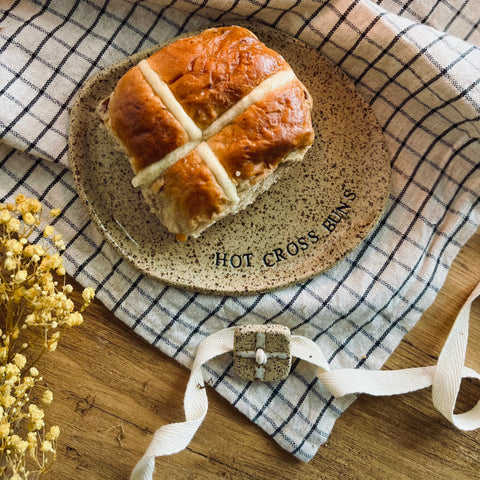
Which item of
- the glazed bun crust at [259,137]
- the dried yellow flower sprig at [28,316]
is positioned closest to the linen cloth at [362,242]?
the dried yellow flower sprig at [28,316]

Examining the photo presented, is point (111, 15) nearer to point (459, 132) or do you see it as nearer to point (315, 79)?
point (315, 79)

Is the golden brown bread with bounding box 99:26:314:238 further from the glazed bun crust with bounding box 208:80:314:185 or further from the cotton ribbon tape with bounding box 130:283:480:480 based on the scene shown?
the cotton ribbon tape with bounding box 130:283:480:480

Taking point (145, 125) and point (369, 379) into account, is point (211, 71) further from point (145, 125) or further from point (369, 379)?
point (369, 379)

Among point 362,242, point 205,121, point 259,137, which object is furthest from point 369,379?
point 205,121

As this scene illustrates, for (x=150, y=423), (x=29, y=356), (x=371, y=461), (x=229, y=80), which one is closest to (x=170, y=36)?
(x=229, y=80)

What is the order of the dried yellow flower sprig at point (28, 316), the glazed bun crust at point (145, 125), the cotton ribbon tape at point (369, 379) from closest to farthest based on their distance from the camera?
the dried yellow flower sprig at point (28, 316), the glazed bun crust at point (145, 125), the cotton ribbon tape at point (369, 379)

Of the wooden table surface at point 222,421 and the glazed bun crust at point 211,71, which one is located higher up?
the glazed bun crust at point 211,71

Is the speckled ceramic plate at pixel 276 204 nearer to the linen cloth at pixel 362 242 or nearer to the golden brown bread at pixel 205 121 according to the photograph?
the linen cloth at pixel 362 242

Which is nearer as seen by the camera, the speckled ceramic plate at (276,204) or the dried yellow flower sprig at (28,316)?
the dried yellow flower sprig at (28,316)
